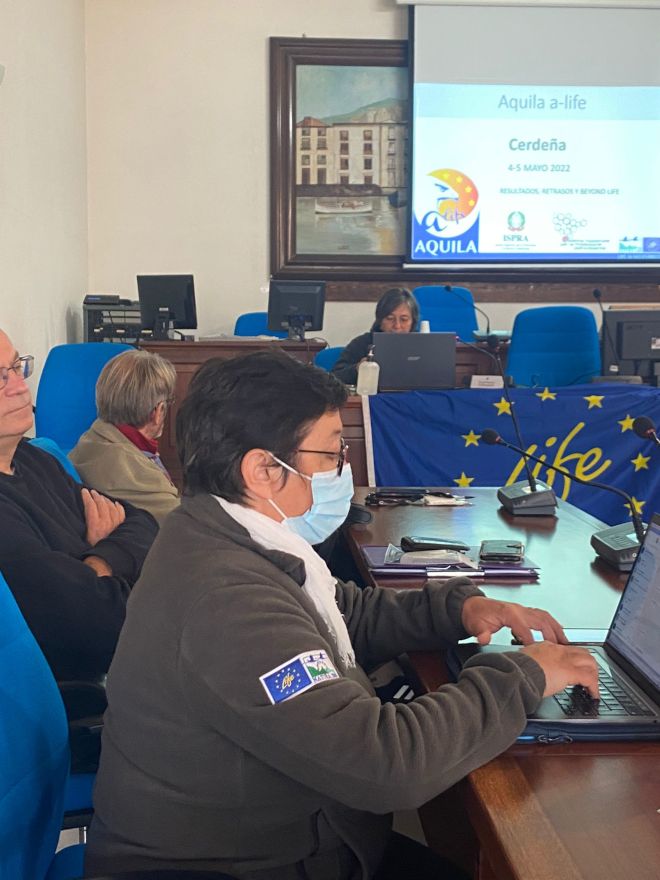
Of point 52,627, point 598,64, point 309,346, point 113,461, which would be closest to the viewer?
point 52,627

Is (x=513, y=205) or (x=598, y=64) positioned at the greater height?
(x=598, y=64)

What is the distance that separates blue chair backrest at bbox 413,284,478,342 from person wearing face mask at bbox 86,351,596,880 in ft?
16.7

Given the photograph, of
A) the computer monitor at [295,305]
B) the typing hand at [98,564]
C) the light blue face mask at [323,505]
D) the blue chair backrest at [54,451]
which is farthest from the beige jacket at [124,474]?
the computer monitor at [295,305]

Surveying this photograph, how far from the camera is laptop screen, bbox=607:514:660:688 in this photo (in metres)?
1.23

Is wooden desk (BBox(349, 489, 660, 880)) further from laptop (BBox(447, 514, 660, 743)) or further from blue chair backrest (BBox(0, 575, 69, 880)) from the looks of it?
blue chair backrest (BBox(0, 575, 69, 880))

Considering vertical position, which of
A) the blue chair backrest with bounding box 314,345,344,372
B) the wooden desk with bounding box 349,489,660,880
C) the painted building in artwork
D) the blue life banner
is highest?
the painted building in artwork

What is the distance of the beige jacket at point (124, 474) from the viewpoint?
2.58 m

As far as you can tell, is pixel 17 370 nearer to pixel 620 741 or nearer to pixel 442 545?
pixel 442 545

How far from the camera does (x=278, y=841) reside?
1.12 m

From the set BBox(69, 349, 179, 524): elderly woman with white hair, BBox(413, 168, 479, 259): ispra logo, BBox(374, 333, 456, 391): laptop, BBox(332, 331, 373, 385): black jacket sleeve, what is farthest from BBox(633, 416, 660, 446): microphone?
BBox(413, 168, 479, 259): ispra logo

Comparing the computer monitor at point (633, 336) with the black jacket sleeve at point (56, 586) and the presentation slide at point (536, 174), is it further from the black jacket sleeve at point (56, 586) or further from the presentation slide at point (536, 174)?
the black jacket sleeve at point (56, 586)

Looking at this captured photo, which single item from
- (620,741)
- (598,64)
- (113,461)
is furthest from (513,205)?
(620,741)

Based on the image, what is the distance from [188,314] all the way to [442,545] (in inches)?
172

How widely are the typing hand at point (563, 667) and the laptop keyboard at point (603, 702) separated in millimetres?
16
